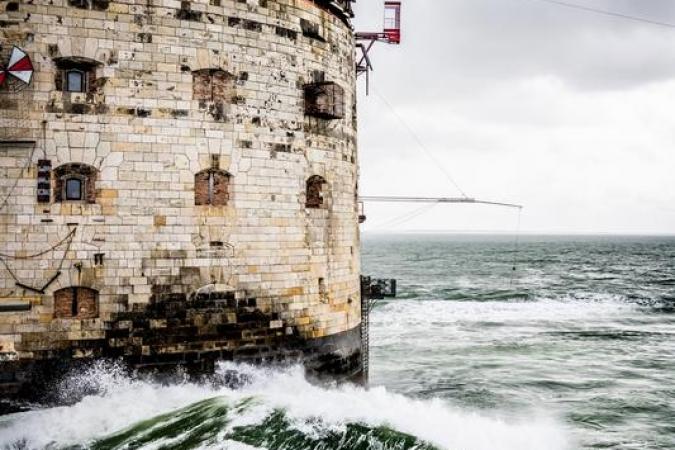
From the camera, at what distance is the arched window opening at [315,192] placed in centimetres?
1493

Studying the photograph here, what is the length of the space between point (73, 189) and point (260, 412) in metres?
5.86

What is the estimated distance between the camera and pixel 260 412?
12.2 m

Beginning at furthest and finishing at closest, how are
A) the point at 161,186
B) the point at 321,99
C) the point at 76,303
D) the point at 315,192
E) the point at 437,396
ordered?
1. the point at 437,396
2. the point at 315,192
3. the point at 321,99
4. the point at 161,186
5. the point at 76,303

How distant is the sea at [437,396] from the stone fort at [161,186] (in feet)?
2.49

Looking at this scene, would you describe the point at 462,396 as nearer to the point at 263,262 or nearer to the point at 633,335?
the point at 263,262

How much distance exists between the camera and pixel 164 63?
12.9 meters

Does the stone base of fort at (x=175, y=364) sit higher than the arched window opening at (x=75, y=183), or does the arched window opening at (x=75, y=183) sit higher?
the arched window opening at (x=75, y=183)

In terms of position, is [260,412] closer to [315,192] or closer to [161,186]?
[161,186]

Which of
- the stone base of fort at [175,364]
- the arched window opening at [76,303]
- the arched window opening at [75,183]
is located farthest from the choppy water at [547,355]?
the arched window opening at [75,183]

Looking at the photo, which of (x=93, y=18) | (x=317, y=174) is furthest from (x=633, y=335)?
(x=93, y=18)

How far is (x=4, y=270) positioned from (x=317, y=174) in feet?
22.9

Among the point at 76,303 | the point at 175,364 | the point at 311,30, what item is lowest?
the point at 175,364

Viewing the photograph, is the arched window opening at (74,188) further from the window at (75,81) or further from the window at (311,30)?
the window at (311,30)

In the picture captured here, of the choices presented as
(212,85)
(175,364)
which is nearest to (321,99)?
(212,85)
